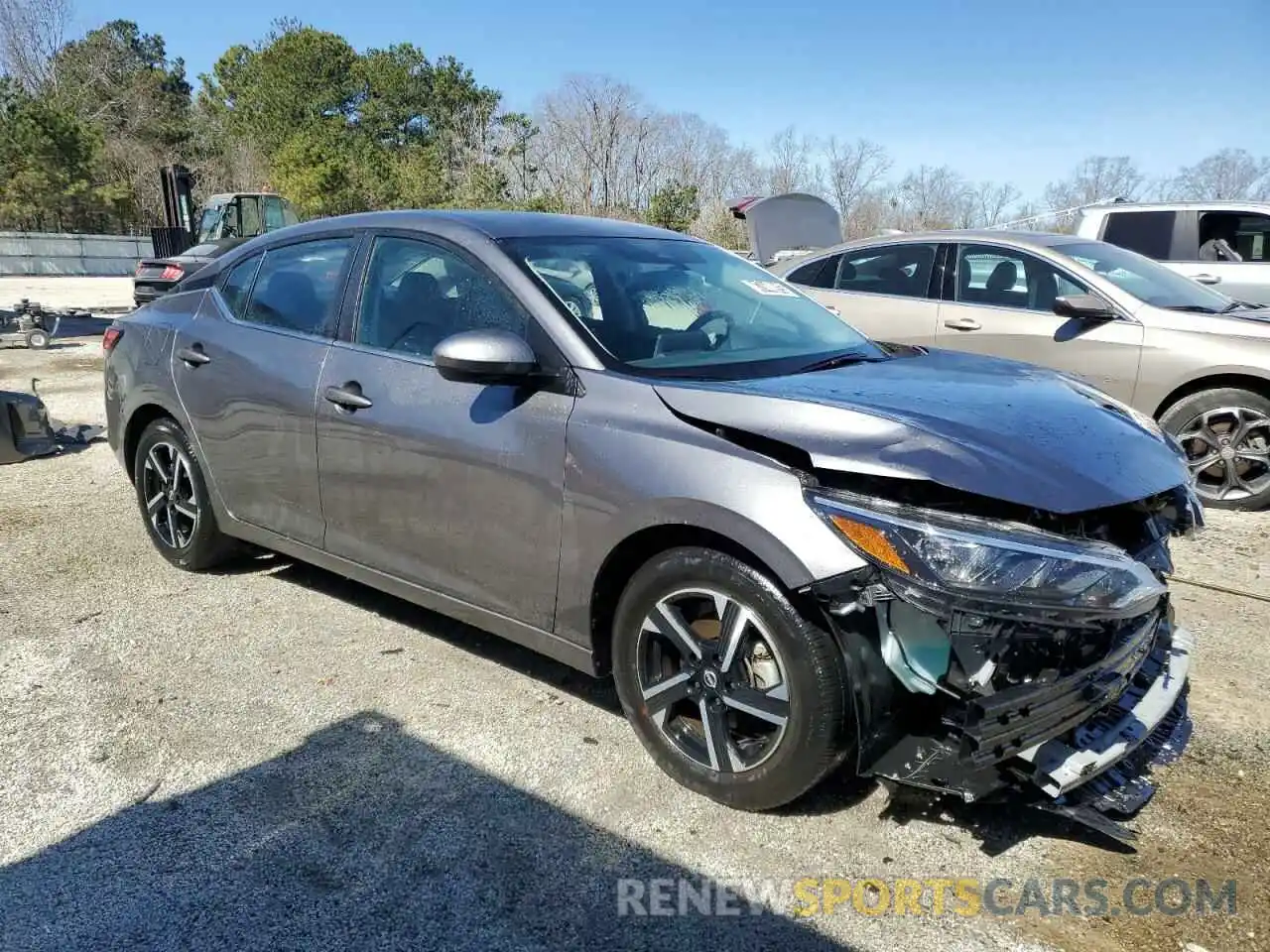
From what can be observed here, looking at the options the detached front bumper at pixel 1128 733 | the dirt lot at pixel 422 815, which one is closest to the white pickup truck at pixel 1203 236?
the dirt lot at pixel 422 815

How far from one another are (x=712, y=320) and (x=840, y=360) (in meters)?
0.49

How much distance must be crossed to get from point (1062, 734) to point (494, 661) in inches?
84.0

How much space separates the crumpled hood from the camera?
2.44 meters

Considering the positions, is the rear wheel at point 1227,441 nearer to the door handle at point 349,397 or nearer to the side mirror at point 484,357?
the side mirror at point 484,357

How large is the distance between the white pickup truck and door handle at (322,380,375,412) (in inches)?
329

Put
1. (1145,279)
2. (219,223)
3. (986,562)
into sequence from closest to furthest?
(986,562) → (1145,279) → (219,223)

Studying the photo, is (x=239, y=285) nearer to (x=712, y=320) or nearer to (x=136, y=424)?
(x=136, y=424)

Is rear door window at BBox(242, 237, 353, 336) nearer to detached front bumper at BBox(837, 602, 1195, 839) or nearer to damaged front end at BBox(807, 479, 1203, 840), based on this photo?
damaged front end at BBox(807, 479, 1203, 840)

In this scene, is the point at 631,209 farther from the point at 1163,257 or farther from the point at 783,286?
the point at 783,286

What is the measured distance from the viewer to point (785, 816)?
275 cm

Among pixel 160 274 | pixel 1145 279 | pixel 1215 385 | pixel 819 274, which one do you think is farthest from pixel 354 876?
pixel 160 274

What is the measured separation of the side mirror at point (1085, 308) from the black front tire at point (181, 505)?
207 inches

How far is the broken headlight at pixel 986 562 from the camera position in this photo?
7.47 feet

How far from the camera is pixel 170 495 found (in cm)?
466
